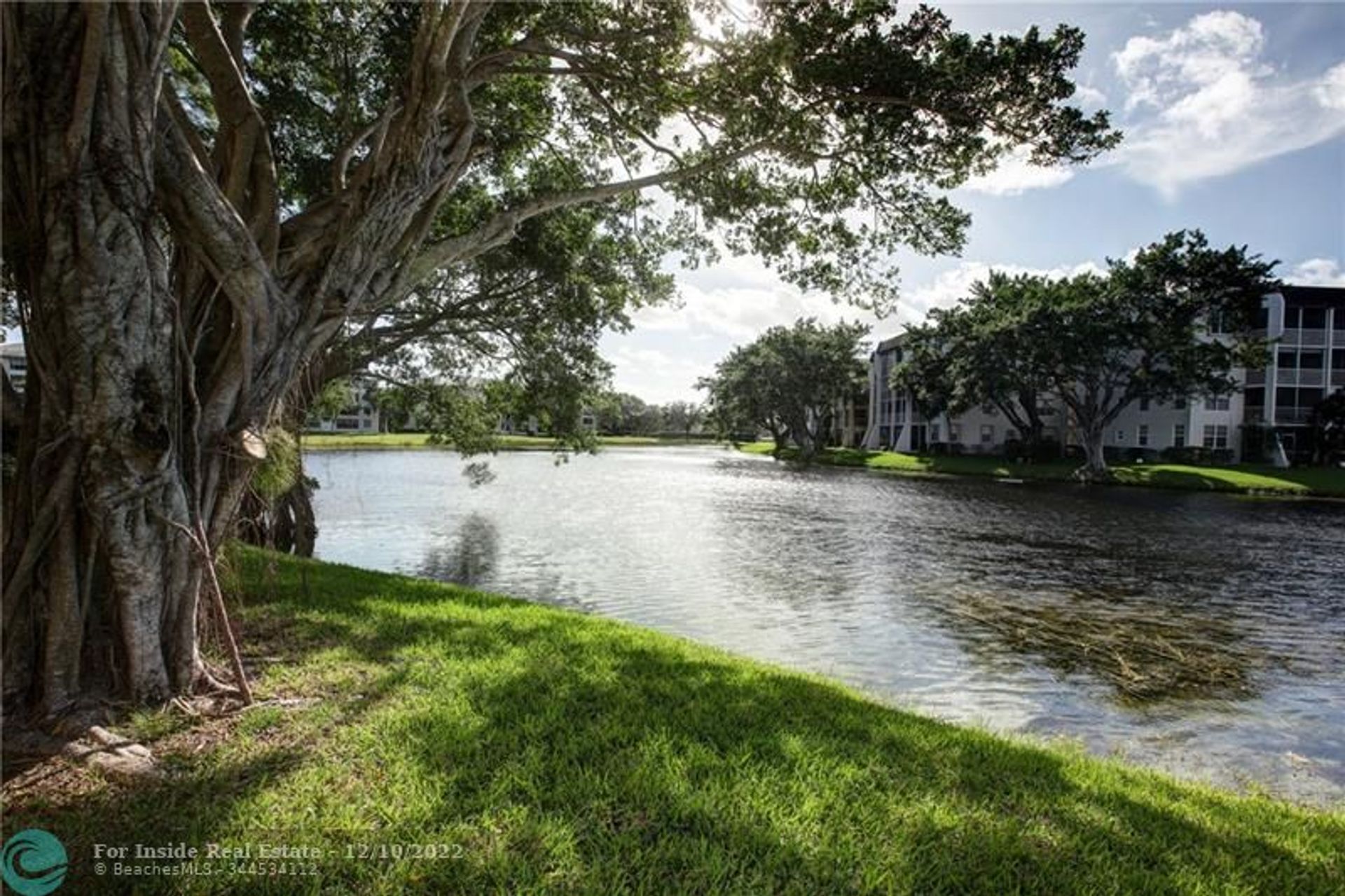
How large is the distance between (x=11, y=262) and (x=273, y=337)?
136 centimetres

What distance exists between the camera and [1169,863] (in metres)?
3.17

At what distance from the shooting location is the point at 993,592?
12.6 metres

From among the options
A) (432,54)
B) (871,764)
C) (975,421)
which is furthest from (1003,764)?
(975,421)

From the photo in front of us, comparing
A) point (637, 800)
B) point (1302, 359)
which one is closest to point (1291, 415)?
point (1302, 359)

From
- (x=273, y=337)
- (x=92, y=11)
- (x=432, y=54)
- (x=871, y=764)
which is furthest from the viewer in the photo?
(x=432, y=54)

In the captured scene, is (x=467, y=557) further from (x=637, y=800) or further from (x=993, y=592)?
(x=637, y=800)

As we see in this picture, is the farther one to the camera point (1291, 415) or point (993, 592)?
point (1291, 415)

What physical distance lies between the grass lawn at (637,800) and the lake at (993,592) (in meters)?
2.58

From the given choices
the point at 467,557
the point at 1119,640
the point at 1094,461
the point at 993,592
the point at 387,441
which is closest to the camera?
the point at 1119,640

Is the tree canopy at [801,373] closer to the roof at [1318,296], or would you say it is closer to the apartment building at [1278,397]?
the apartment building at [1278,397]

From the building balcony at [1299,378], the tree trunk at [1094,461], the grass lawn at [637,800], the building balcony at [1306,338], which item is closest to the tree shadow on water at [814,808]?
the grass lawn at [637,800]

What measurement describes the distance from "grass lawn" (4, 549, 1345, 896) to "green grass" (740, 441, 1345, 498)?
1480 inches

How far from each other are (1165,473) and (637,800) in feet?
140

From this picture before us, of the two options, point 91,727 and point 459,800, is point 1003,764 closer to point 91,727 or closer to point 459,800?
point 459,800
